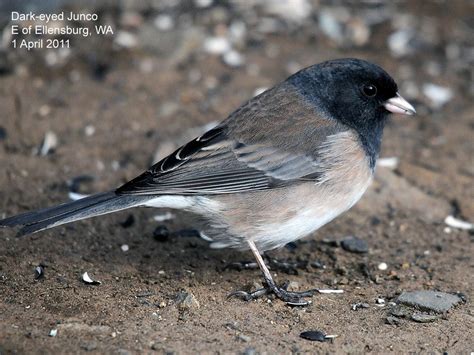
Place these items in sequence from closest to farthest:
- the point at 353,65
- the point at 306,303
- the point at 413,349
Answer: the point at 413,349 < the point at 306,303 < the point at 353,65

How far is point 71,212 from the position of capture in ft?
11.5

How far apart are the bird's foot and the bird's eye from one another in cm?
109

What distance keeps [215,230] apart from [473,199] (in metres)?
1.99

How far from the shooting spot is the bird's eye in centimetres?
391

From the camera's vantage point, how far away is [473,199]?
4.81 metres

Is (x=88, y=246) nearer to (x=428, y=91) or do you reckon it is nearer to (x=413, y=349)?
(x=413, y=349)

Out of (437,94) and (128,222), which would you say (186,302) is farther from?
(437,94)

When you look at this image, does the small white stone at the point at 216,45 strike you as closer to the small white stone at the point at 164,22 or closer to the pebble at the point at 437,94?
the small white stone at the point at 164,22

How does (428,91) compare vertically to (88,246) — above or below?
above

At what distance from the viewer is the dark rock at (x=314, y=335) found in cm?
325

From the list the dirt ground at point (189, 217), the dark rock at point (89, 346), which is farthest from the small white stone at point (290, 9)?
the dark rock at point (89, 346)

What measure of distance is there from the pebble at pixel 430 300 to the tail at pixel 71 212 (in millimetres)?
1398

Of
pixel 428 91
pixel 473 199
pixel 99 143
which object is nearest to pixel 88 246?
pixel 99 143

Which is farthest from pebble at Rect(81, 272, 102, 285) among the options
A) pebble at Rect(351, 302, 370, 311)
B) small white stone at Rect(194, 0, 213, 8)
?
small white stone at Rect(194, 0, 213, 8)
